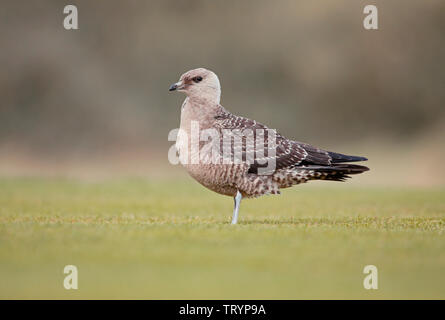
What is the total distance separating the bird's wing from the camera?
33.7 ft

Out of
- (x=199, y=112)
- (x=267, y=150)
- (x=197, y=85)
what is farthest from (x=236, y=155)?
(x=197, y=85)

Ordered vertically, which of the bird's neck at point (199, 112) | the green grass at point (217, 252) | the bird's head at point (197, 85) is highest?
the bird's head at point (197, 85)

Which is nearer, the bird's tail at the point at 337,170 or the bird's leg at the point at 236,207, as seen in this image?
the bird's leg at the point at 236,207

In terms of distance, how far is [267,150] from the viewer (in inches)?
412

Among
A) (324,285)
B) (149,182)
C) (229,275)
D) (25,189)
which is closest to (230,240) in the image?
(229,275)

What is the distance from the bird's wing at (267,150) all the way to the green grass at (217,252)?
0.91 meters

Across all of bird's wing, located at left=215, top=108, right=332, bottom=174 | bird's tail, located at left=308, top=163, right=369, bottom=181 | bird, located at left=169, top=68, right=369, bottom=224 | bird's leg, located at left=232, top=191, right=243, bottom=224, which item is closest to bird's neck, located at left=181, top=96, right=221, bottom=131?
bird, located at left=169, top=68, right=369, bottom=224

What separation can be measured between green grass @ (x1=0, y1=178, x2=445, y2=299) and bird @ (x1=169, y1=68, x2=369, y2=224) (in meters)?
0.63

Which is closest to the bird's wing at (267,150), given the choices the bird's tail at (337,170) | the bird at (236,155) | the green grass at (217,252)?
Result: the bird at (236,155)

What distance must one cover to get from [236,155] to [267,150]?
0.58 metres

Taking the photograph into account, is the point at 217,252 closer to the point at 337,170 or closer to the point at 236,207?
the point at 236,207

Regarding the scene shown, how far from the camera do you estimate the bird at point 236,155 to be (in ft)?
33.1

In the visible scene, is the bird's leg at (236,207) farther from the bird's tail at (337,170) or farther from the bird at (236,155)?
the bird's tail at (337,170)

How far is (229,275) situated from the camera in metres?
7.13
